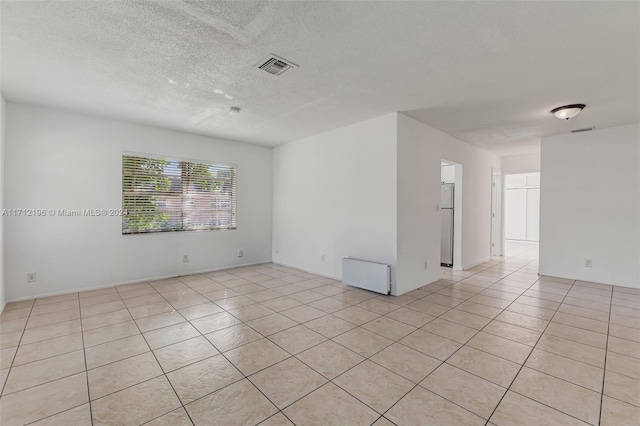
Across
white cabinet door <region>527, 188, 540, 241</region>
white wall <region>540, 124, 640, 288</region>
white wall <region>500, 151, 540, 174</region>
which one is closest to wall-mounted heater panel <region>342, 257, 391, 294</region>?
white wall <region>540, 124, 640, 288</region>

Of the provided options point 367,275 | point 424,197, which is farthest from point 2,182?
point 424,197

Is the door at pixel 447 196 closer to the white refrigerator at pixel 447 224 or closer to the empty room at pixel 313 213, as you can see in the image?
the white refrigerator at pixel 447 224

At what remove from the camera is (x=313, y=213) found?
5363 millimetres

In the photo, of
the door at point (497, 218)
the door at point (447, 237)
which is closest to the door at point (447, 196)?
the door at point (447, 237)

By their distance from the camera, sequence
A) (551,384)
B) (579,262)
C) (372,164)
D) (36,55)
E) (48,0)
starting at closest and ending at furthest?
(48,0)
(551,384)
(36,55)
(372,164)
(579,262)

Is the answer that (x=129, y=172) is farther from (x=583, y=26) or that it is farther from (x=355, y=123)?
(x=583, y=26)

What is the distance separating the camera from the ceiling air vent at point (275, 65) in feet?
8.26

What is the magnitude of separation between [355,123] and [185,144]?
3.14 meters

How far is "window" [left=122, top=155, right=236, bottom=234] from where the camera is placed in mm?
4594

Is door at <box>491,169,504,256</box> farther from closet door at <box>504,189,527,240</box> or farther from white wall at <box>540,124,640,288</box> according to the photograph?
closet door at <box>504,189,527,240</box>

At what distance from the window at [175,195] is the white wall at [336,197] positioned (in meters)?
1.17

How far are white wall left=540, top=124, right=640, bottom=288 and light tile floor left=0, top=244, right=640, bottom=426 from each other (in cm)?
76

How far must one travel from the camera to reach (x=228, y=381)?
2.03m

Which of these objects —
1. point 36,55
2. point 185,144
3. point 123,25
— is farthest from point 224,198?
point 123,25
